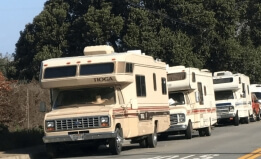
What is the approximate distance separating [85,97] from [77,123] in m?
1.37

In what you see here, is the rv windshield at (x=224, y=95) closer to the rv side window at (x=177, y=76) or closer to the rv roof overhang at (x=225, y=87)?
the rv roof overhang at (x=225, y=87)

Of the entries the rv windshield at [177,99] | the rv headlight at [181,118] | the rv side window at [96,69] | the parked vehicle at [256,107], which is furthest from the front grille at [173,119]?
the parked vehicle at [256,107]

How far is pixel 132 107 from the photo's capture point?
19.5 m

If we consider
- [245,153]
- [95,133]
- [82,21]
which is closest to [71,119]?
[95,133]

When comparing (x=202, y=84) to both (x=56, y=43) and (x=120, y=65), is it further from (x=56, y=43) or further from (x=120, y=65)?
(x=56, y=43)

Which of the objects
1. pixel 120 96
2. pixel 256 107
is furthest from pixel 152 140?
pixel 256 107

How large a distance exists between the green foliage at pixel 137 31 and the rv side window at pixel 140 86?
22.8 metres

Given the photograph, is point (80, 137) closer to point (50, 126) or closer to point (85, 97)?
point (50, 126)

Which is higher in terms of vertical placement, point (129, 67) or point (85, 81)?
point (129, 67)

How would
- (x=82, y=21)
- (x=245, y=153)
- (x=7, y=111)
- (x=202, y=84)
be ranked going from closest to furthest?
(x=245, y=153), (x=7, y=111), (x=202, y=84), (x=82, y=21)

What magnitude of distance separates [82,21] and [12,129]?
22172 millimetres

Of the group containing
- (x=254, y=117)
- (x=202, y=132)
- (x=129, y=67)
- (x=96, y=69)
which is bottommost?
(x=202, y=132)

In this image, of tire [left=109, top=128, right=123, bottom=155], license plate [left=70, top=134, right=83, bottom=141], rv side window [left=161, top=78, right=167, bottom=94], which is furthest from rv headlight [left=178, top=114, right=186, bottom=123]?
license plate [left=70, top=134, right=83, bottom=141]

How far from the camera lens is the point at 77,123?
18203 millimetres
